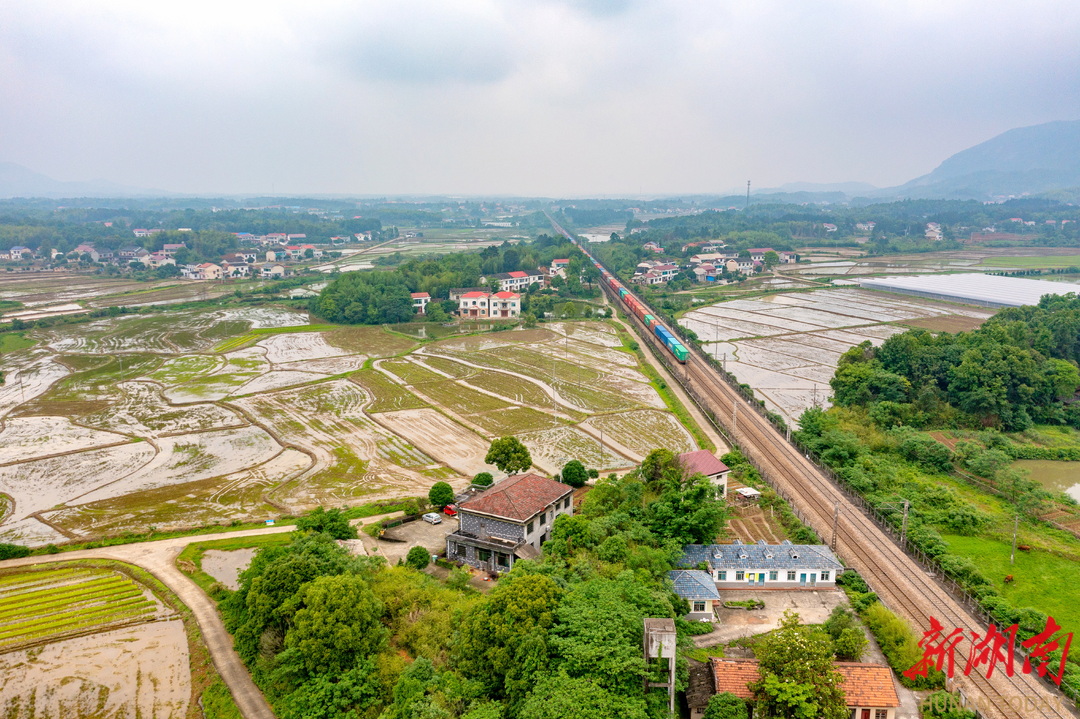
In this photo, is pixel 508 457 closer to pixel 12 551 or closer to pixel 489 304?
pixel 12 551

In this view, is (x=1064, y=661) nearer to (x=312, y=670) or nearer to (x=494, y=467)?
(x=312, y=670)

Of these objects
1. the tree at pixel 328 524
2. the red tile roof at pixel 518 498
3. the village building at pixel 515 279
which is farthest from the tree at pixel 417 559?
the village building at pixel 515 279

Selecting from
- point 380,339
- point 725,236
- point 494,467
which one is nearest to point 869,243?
point 725,236

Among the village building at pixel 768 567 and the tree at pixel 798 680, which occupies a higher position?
the tree at pixel 798 680

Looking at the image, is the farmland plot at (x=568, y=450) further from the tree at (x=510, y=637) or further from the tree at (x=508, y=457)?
the tree at (x=510, y=637)

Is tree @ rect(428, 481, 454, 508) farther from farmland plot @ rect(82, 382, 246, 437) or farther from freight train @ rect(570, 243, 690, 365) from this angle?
freight train @ rect(570, 243, 690, 365)

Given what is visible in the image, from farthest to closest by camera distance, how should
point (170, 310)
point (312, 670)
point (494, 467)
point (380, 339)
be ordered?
point (170, 310) → point (380, 339) → point (494, 467) → point (312, 670)
